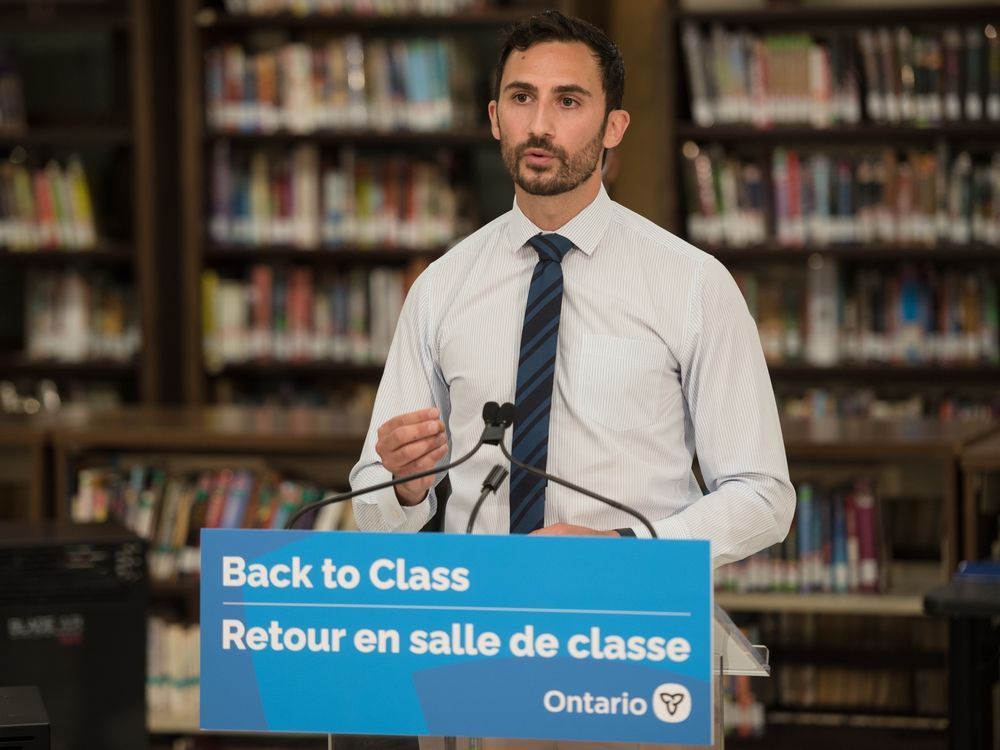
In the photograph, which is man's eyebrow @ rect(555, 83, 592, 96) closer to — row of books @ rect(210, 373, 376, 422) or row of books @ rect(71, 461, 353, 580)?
row of books @ rect(71, 461, 353, 580)

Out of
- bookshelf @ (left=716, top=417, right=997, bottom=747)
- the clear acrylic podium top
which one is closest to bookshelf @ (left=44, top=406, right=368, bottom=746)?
bookshelf @ (left=716, top=417, right=997, bottom=747)

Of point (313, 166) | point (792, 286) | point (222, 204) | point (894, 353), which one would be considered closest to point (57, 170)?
point (222, 204)

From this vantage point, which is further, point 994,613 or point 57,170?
point 57,170

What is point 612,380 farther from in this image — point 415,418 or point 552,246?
point 415,418

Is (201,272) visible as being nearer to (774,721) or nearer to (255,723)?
(774,721)

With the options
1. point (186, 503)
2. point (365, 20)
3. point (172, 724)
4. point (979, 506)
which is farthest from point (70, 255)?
point (979, 506)

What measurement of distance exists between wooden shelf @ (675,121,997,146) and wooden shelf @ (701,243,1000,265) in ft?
1.15

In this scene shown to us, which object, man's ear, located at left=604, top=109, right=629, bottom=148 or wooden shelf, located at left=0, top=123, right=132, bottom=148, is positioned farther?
wooden shelf, located at left=0, top=123, right=132, bottom=148

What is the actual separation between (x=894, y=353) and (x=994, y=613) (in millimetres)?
2622

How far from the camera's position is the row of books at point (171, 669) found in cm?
350

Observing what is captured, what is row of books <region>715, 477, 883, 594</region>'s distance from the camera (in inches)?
133

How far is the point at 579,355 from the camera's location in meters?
1.74

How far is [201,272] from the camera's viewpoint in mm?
4793

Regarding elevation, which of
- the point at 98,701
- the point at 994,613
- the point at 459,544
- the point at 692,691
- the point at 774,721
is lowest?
the point at 774,721
